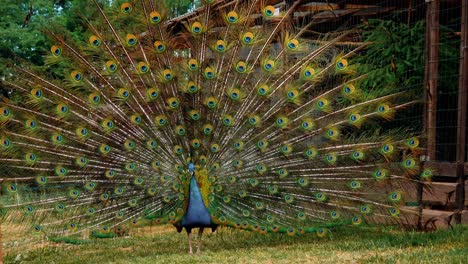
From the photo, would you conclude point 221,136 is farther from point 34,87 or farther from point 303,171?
point 34,87

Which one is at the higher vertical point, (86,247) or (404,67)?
(404,67)

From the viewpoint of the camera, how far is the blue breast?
6.99 m

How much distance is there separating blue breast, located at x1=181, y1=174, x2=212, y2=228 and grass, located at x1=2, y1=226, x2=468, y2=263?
0.37m

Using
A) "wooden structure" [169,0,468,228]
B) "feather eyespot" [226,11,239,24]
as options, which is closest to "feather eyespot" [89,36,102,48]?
"wooden structure" [169,0,468,228]

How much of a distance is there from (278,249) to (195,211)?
1.10 meters

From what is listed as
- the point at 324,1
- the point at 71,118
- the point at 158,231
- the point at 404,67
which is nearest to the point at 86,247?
the point at 158,231

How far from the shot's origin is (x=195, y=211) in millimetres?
6992

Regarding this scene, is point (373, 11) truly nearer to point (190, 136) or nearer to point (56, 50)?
point (190, 136)

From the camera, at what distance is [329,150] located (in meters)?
7.38

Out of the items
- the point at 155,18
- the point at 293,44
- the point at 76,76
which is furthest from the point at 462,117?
the point at 76,76

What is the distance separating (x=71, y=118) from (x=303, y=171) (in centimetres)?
269

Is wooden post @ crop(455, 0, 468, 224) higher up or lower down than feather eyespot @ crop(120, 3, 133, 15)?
lower down

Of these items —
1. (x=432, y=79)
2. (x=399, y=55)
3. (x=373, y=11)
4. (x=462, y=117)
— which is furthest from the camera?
(x=373, y=11)

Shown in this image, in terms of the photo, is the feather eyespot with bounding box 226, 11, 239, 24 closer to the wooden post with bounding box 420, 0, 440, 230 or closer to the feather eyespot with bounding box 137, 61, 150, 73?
the feather eyespot with bounding box 137, 61, 150, 73
